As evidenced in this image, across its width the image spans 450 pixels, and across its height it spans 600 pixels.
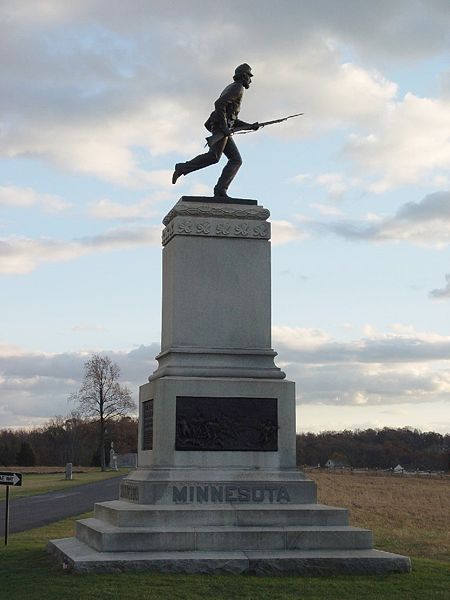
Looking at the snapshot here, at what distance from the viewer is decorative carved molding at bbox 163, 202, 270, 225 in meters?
Answer: 14.2

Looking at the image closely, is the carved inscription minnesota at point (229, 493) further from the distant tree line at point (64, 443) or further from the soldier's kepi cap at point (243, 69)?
the distant tree line at point (64, 443)

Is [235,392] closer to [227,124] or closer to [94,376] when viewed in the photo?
[227,124]

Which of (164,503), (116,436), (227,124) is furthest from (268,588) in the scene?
(116,436)

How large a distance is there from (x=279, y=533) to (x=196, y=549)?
116 cm

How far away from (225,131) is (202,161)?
651mm

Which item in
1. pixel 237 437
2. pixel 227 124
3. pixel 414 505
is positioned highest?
pixel 227 124

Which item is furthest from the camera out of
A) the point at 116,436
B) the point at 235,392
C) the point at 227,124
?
the point at 116,436

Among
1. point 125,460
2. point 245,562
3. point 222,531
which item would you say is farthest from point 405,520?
point 125,460

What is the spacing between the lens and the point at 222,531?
1171 cm

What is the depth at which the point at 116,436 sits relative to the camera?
98.3 metres

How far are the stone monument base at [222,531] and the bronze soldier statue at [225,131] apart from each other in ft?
16.4

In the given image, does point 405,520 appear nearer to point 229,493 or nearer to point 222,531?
point 229,493

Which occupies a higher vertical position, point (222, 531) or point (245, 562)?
point (222, 531)

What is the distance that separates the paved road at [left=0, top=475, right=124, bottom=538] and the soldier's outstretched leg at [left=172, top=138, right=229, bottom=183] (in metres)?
10.0
